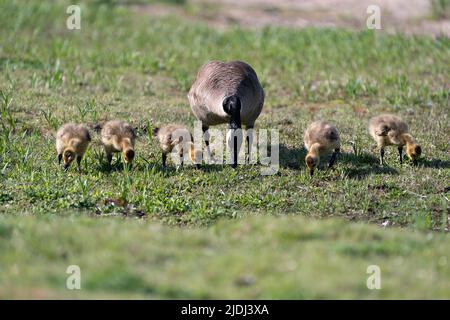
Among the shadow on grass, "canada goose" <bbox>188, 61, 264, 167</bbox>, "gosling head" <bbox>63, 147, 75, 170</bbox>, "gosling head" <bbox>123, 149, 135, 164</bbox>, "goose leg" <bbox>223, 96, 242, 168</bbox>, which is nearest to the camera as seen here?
"gosling head" <bbox>123, 149, 135, 164</bbox>

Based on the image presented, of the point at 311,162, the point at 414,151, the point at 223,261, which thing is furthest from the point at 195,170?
the point at 223,261

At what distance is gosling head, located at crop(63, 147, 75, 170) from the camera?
10.1 metres

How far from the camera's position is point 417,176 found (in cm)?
1055

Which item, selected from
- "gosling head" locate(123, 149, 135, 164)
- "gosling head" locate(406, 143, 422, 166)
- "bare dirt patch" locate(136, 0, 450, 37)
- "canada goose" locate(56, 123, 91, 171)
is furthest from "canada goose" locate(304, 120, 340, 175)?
"bare dirt patch" locate(136, 0, 450, 37)

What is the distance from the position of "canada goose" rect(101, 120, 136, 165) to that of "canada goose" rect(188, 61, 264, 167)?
1132 millimetres

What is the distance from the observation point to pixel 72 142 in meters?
10.1

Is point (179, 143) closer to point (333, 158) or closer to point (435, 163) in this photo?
point (333, 158)

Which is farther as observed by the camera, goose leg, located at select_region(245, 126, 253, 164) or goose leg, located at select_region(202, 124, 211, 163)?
goose leg, located at select_region(202, 124, 211, 163)

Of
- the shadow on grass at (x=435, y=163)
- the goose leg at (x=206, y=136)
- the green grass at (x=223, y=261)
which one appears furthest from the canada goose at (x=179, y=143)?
the green grass at (x=223, y=261)

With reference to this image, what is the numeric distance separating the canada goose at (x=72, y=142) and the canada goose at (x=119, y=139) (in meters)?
0.23

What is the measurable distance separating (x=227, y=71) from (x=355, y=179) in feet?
7.09

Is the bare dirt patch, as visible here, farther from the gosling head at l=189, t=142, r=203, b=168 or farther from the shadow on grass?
the gosling head at l=189, t=142, r=203, b=168
